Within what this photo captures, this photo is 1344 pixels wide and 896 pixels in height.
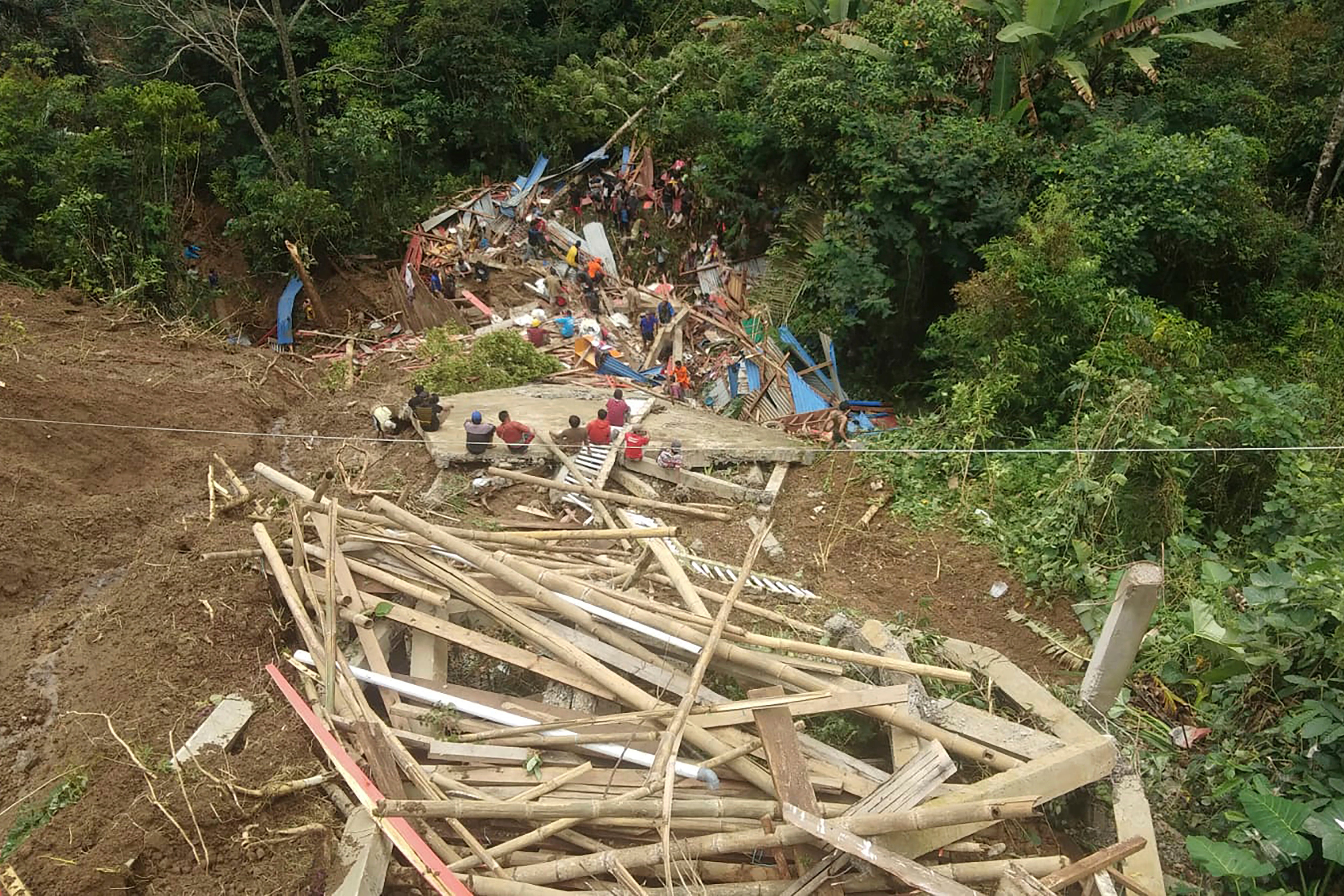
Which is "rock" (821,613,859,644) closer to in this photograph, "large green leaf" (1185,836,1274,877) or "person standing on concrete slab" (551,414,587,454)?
"large green leaf" (1185,836,1274,877)

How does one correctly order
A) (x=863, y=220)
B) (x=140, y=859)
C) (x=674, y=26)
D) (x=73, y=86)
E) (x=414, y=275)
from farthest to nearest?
(x=674, y=26)
(x=414, y=275)
(x=73, y=86)
(x=863, y=220)
(x=140, y=859)

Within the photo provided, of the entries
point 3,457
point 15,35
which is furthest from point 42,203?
point 3,457

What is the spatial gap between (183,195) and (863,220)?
10162mm

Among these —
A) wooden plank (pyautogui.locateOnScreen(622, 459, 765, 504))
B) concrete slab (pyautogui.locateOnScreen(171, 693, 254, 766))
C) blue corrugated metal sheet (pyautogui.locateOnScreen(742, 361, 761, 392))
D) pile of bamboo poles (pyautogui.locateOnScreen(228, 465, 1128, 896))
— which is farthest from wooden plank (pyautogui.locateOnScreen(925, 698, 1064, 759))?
blue corrugated metal sheet (pyautogui.locateOnScreen(742, 361, 761, 392))

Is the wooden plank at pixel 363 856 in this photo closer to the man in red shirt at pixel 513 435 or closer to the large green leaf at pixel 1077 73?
the man in red shirt at pixel 513 435

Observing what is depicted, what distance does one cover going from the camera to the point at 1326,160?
10.3 m

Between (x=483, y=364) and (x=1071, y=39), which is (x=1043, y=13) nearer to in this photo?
(x=1071, y=39)

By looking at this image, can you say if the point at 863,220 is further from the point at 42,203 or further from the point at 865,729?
the point at 42,203

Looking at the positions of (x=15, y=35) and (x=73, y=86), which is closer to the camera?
(x=73, y=86)

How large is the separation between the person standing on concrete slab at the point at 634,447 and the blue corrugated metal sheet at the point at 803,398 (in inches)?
123

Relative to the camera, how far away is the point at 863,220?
31.3 ft

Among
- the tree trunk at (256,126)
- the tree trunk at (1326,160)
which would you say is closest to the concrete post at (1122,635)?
the tree trunk at (1326,160)

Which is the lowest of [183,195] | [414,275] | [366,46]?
[414,275]

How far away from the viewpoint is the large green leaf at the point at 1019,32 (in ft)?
29.9
